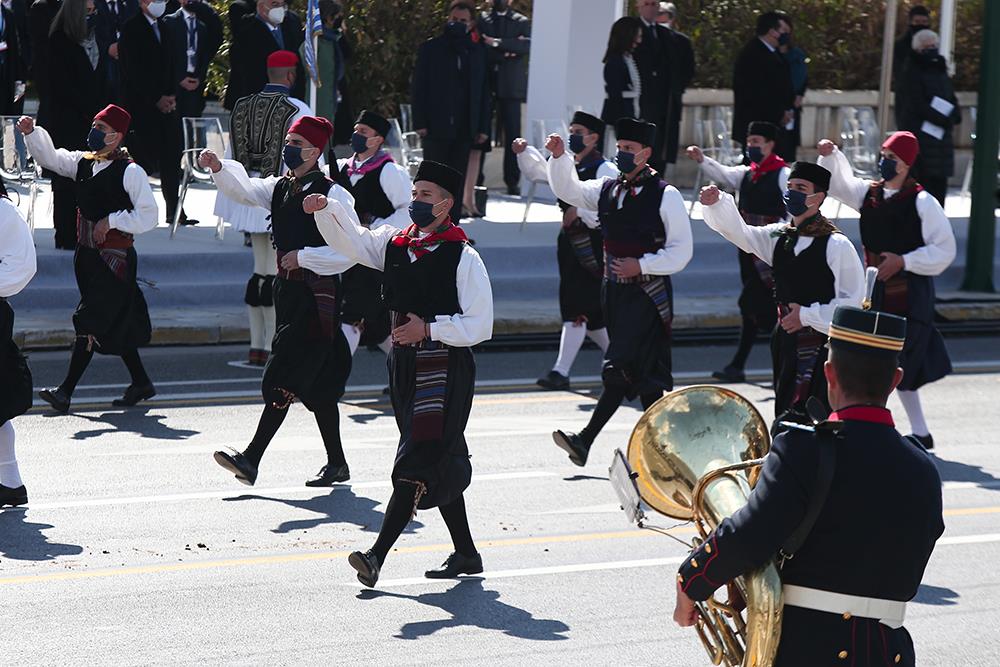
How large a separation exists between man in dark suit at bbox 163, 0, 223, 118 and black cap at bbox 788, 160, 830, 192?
9.11m

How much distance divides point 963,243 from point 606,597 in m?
13.3

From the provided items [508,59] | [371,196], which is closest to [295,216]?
[371,196]

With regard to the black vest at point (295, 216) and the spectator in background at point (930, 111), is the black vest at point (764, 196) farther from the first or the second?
the spectator in background at point (930, 111)

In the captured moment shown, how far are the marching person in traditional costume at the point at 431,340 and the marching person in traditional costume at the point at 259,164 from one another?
517 centimetres

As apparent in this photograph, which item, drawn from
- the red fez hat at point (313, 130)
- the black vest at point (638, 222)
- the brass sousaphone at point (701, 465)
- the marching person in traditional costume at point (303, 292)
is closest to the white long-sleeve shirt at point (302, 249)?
the marching person in traditional costume at point (303, 292)

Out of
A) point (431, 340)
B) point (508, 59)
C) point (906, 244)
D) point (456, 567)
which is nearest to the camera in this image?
point (431, 340)

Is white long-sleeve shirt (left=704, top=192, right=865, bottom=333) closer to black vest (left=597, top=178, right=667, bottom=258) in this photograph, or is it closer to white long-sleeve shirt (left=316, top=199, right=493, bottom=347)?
black vest (left=597, top=178, right=667, bottom=258)

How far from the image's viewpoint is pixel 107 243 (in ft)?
39.5

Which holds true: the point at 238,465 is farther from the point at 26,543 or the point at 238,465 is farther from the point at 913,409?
the point at 913,409

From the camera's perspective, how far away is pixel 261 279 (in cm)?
1355

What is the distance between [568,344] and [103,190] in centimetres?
372

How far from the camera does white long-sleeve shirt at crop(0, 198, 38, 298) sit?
9.02 meters

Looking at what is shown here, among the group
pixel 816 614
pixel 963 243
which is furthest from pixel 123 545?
pixel 963 243

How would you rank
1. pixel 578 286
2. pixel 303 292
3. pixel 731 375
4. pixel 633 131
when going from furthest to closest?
pixel 731 375
pixel 578 286
pixel 633 131
pixel 303 292
